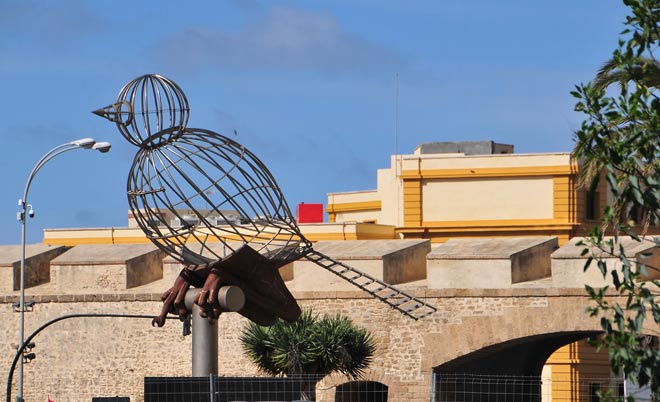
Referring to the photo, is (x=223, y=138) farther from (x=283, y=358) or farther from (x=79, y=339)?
(x=79, y=339)

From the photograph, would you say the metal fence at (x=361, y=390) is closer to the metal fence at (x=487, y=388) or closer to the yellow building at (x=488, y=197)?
the metal fence at (x=487, y=388)

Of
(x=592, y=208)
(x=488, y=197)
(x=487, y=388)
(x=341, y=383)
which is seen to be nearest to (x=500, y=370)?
(x=487, y=388)

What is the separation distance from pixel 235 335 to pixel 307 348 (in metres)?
3.99

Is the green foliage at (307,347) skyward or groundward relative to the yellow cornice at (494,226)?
groundward

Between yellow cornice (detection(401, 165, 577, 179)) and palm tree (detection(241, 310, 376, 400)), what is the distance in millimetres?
15643

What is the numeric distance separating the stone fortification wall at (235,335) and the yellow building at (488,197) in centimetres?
1385

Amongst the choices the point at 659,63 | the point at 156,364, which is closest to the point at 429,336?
the point at 156,364

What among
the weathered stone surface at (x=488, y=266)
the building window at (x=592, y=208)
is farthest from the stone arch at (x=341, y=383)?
the building window at (x=592, y=208)

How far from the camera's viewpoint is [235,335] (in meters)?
30.1

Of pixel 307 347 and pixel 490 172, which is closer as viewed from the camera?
pixel 307 347

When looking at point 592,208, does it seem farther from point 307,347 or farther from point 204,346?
point 204,346

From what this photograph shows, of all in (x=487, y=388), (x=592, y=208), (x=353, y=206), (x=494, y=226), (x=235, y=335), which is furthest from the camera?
(x=353, y=206)

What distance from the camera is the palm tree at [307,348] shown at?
26.4m

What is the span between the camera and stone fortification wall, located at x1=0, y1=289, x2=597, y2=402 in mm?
27453
